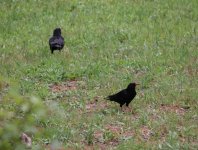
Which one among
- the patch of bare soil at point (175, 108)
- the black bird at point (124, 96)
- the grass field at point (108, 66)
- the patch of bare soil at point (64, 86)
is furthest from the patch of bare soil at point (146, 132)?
the patch of bare soil at point (64, 86)

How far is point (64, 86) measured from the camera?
11.2 metres

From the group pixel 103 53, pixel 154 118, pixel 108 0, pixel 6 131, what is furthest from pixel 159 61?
pixel 6 131

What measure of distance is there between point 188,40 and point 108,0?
5482mm

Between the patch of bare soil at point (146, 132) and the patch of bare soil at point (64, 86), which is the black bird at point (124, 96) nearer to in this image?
the patch of bare soil at point (146, 132)

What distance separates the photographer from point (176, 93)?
33.9ft

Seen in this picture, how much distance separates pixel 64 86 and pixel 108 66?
1.56m

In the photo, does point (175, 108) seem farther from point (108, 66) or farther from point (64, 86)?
point (108, 66)

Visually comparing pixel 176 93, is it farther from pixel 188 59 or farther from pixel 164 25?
pixel 164 25

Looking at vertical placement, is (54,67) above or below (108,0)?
below

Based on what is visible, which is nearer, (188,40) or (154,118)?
(154,118)

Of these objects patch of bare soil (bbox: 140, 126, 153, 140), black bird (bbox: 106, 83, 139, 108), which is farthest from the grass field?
black bird (bbox: 106, 83, 139, 108)

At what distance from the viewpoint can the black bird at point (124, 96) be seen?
947 cm

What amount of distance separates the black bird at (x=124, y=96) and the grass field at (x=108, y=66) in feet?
0.67

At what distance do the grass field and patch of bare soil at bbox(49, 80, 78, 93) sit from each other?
0.02 metres
